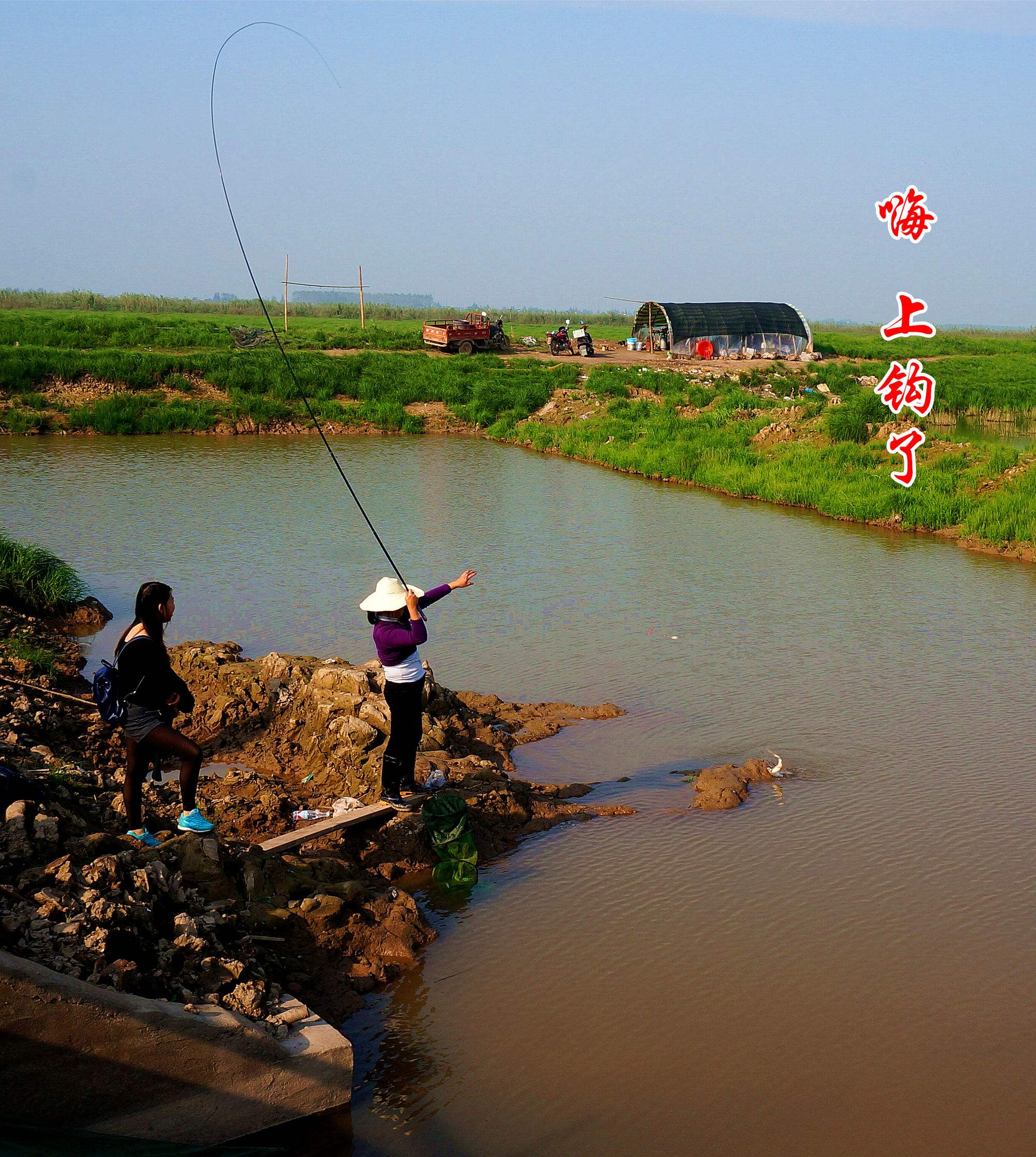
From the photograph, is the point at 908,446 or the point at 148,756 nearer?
the point at 148,756

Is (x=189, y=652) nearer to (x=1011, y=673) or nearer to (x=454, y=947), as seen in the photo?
(x=454, y=947)

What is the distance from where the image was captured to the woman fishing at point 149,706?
4832 millimetres

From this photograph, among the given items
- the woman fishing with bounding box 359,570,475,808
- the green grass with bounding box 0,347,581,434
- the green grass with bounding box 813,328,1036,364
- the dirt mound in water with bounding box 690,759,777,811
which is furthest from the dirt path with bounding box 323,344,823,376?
the woman fishing with bounding box 359,570,475,808

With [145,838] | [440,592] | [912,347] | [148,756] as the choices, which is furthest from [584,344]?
[145,838]

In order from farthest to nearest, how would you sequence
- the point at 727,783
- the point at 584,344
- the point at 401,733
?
the point at 584,344
the point at 727,783
the point at 401,733

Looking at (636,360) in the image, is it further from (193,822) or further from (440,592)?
(193,822)

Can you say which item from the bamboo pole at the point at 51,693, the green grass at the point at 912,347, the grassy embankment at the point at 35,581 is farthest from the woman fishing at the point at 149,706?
the green grass at the point at 912,347

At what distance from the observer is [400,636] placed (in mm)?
5742

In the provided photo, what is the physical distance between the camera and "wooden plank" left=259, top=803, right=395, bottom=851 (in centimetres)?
525

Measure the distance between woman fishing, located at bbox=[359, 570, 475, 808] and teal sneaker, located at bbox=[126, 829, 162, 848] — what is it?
4.64 feet

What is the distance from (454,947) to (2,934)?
2121 mm

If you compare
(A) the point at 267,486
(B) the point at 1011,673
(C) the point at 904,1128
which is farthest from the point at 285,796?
(A) the point at 267,486

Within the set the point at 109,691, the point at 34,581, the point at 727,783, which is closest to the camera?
the point at 109,691

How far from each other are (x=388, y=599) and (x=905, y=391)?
57.8 ft
